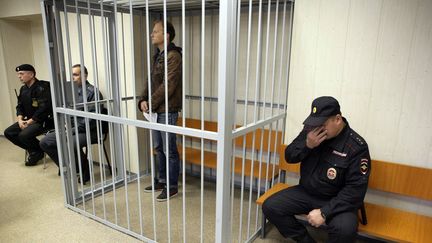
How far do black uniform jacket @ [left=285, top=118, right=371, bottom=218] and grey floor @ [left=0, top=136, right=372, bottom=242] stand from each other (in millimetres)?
678

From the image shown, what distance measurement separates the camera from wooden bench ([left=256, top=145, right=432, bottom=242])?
1877mm

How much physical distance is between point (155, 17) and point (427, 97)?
289 centimetres

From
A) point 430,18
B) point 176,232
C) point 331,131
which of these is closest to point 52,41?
point 176,232

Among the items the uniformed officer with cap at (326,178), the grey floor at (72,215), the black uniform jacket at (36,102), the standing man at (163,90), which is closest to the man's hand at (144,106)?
the standing man at (163,90)

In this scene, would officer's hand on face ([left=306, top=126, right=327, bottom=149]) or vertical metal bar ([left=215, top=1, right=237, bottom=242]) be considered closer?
vertical metal bar ([left=215, top=1, right=237, bottom=242])

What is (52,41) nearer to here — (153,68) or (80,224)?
(153,68)

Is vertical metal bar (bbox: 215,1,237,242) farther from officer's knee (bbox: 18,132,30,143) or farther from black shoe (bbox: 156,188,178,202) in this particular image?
officer's knee (bbox: 18,132,30,143)

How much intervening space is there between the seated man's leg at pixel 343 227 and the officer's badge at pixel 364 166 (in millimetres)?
276

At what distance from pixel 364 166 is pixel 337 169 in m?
0.16

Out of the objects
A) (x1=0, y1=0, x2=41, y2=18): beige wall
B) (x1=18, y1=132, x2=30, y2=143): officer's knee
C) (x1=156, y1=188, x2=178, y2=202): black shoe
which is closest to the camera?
(x1=156, y1=188, x2=178, y2=202): black shoe

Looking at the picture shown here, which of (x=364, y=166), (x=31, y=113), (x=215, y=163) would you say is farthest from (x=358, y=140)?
(x=31, y=113)

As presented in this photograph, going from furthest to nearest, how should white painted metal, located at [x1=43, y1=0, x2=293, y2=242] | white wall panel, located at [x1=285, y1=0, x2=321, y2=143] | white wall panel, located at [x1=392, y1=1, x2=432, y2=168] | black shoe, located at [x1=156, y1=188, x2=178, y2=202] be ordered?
black shoe, located at [x1=156, y1=188, x2=178, y2=202] < white wall panel, located at [x1=285, y1=0, x2=321, y2=143] < white wall panel, located at [x1=392, y1=1, x2=432, y2=168] < white painted metal, located at [x1=43, y1=0, x2=293, y2=242]

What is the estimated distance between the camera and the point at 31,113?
3967 mm

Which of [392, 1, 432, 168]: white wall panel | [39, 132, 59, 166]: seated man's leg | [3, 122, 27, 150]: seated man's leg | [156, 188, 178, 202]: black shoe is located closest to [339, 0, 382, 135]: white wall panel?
[392, 1, 432, 168]: white wall panel
